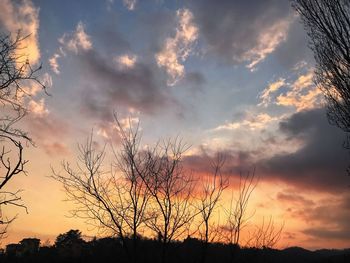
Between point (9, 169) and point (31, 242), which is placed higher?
point (31, 242)

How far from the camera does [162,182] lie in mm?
12531

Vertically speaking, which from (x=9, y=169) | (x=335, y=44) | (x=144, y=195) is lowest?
(x=9, y=169)

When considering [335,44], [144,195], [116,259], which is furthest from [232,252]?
[116,259]

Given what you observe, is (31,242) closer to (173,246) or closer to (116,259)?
(116,259)

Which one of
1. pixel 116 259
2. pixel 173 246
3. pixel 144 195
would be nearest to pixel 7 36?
pixel 144 195

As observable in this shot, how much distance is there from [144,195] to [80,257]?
33.0 m

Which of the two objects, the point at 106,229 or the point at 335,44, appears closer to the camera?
the point at 106,229

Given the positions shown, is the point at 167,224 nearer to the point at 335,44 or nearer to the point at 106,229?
the point at 106,229

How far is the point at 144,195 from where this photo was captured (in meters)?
12.0

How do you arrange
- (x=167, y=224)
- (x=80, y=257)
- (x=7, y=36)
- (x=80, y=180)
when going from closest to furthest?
(x=7, y=36), (x=80, y=180), (x=167, y=224), (x=80, y=257)

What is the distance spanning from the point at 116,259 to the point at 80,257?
8272 mm

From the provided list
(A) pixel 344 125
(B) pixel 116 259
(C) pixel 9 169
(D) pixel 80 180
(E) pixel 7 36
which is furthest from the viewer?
Answer: (B) pixel 116 259

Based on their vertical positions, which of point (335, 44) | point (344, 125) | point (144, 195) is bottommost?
point (144, 195)

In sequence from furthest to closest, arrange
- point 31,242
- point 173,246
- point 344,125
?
point 31,242
point 173,246
point 344,125
